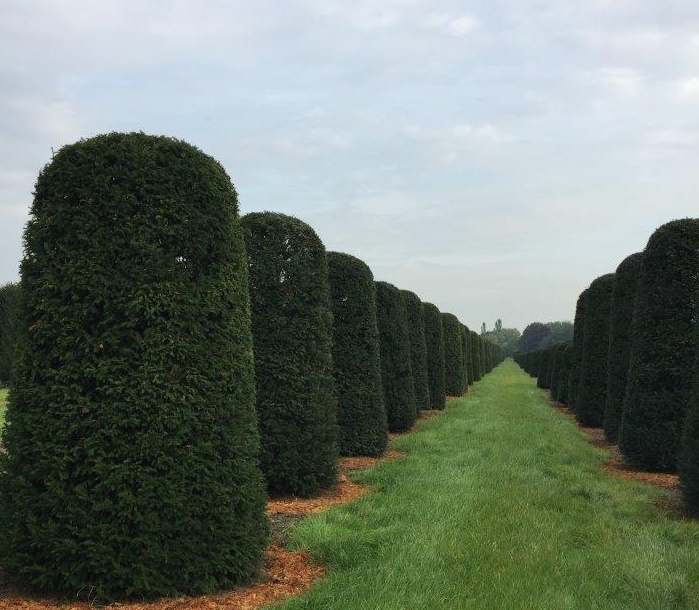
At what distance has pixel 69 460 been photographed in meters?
4.60

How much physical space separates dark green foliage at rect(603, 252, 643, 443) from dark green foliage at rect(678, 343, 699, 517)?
641 cm

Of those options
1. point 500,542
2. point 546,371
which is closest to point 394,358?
point 500,542

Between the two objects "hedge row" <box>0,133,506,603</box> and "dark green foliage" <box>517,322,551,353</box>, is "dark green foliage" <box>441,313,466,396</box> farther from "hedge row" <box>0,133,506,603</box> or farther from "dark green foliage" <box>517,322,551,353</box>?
"dark green foliage" <box>517,322,551,353</box>

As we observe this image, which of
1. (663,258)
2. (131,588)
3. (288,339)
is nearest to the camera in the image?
(131,588)

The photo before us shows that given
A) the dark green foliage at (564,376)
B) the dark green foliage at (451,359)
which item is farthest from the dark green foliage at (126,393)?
the dark green foliage at (451,359)

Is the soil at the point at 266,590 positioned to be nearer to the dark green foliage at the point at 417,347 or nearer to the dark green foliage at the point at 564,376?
the dark green foliage at the point at 417,347

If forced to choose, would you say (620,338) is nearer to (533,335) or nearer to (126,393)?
(126,393)

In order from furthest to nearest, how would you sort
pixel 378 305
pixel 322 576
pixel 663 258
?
pixel 378 305 < pixel 663 258 < pixel 322 576

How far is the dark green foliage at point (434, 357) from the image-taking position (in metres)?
22.1

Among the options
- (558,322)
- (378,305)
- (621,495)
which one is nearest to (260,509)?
(621,495)

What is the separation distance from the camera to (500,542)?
19.9 ft

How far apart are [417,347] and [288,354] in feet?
36.6

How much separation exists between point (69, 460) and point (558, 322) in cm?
20330

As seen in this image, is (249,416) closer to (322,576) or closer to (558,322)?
(322,576)
